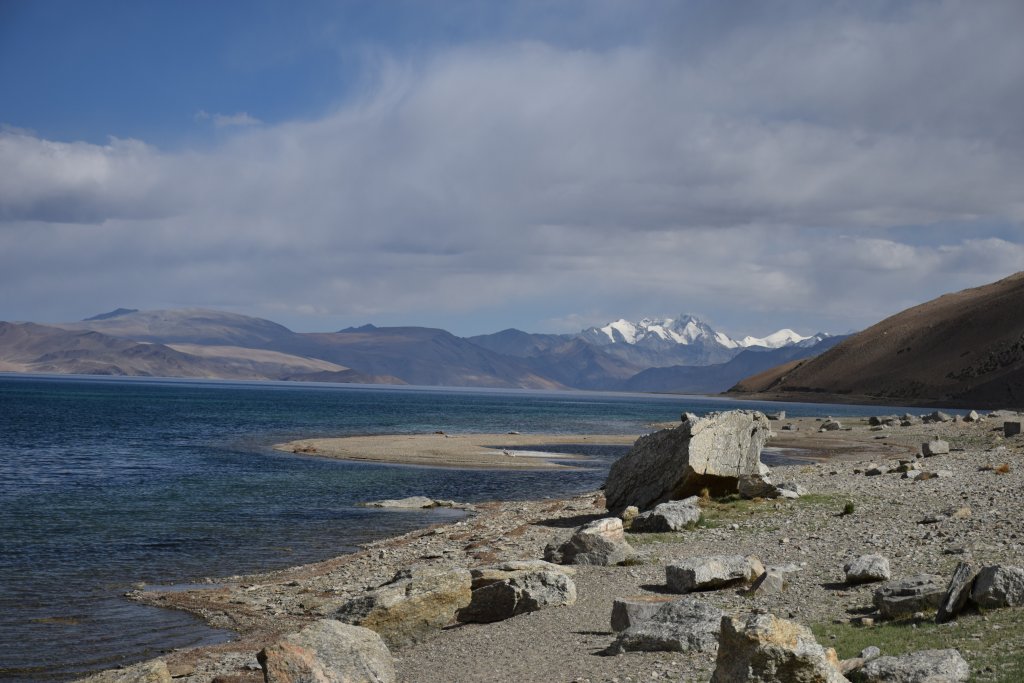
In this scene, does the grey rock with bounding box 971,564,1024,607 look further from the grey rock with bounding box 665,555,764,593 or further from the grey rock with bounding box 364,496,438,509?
the grey rock with bounding box 364,496,438,509

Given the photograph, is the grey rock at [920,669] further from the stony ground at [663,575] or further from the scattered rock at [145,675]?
the scattered rock at [145,675]

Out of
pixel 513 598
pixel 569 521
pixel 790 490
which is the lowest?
pixel 569 521

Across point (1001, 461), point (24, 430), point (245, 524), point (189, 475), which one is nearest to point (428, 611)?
point (245, 524)

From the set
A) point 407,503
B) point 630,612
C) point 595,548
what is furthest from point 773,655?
point 407,503

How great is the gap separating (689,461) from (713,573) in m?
13.2

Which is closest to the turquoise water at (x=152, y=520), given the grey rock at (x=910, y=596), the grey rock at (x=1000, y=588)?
the grey rock at (x=910, y=596)

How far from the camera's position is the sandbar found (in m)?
65.2

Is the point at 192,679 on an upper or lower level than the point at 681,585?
lower

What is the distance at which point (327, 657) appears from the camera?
1361 centimetres

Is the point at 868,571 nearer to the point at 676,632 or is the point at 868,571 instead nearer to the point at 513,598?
the point at 676,632

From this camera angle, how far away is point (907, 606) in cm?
1528

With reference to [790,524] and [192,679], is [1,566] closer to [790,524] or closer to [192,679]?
[192,679]

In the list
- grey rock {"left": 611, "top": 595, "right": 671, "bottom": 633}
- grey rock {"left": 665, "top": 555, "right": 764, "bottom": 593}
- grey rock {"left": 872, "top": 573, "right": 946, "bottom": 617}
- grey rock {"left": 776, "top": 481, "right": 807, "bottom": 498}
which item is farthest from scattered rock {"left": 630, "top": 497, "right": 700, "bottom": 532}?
grey rock {"left": 872, "top": 573, "right": 946, "bottom": 617}

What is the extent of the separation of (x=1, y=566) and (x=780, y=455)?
5653cm
